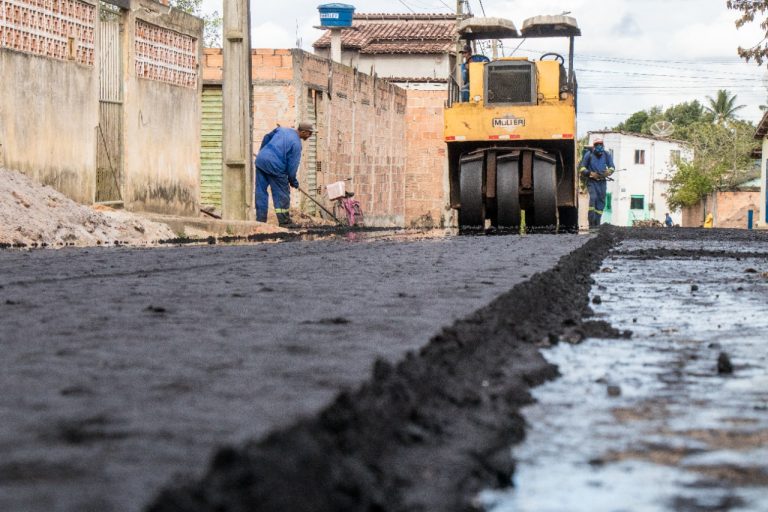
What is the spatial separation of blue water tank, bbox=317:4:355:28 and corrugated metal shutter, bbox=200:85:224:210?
44.0 ft

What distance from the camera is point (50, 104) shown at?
14.1m

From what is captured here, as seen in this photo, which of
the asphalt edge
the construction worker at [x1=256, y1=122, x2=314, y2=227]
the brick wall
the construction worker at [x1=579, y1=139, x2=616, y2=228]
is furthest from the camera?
the brick wall

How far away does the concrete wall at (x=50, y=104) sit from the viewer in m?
13.2

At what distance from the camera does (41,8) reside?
13.9 meters

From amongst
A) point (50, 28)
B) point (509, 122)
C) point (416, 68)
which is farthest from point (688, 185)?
point (50, 28)

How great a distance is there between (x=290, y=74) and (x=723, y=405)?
19.4m

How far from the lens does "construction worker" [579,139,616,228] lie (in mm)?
21984

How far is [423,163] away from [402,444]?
1213 inches

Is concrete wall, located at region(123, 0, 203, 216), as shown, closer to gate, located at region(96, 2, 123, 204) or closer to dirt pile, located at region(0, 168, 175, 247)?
gate, located at region(96, 2, 123, 204)

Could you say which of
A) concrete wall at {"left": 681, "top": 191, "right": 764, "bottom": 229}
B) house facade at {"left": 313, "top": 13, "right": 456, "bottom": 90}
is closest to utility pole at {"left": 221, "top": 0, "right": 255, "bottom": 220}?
house facade at {"left": 313, "top": 13, "right": 456, "bottom": 90}

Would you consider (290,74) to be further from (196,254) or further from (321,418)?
(321,418)

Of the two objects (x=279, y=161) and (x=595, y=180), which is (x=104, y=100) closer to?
(x=279, y=161)

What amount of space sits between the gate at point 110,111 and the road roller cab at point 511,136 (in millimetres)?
4504

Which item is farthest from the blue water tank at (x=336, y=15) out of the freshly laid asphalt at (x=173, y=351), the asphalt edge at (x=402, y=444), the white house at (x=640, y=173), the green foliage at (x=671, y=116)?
the green foliage at (x=671, y=116)
